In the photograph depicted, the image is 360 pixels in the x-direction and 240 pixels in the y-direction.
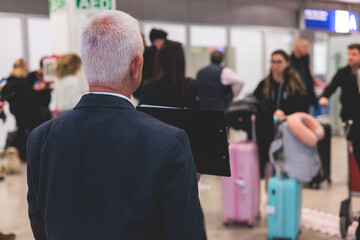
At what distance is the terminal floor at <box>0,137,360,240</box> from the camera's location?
13.4ft

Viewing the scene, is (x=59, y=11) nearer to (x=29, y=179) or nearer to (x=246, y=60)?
(x=29, y=179)

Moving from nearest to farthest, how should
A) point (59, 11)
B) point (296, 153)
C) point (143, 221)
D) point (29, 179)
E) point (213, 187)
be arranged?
1. point (143, 221)
2. point (29, 179)
3. point (296, 153)
4. point (59, 11)
5. point (213, 187)

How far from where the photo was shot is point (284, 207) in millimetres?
3729

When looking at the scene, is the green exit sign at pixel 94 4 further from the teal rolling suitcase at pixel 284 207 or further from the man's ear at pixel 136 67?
the man's ear at pixel 136 67

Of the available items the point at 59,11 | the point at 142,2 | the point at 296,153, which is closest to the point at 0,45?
the point at 142,2

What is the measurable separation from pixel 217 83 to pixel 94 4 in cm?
190

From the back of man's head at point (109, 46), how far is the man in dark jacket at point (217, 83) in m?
4.50

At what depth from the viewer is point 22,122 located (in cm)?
754

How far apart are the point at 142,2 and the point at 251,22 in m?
3.31

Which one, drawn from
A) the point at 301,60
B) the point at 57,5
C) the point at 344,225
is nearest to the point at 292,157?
the point at 344,225

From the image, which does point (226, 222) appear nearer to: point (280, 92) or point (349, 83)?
point (280, 92)

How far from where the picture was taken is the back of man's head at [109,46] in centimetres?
121

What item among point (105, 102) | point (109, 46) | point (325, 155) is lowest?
point (325, 155)

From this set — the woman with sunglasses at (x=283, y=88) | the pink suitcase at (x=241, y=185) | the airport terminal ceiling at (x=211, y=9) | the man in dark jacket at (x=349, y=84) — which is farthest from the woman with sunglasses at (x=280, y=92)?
the airport terminal ceiling at (x=211, y=9)
